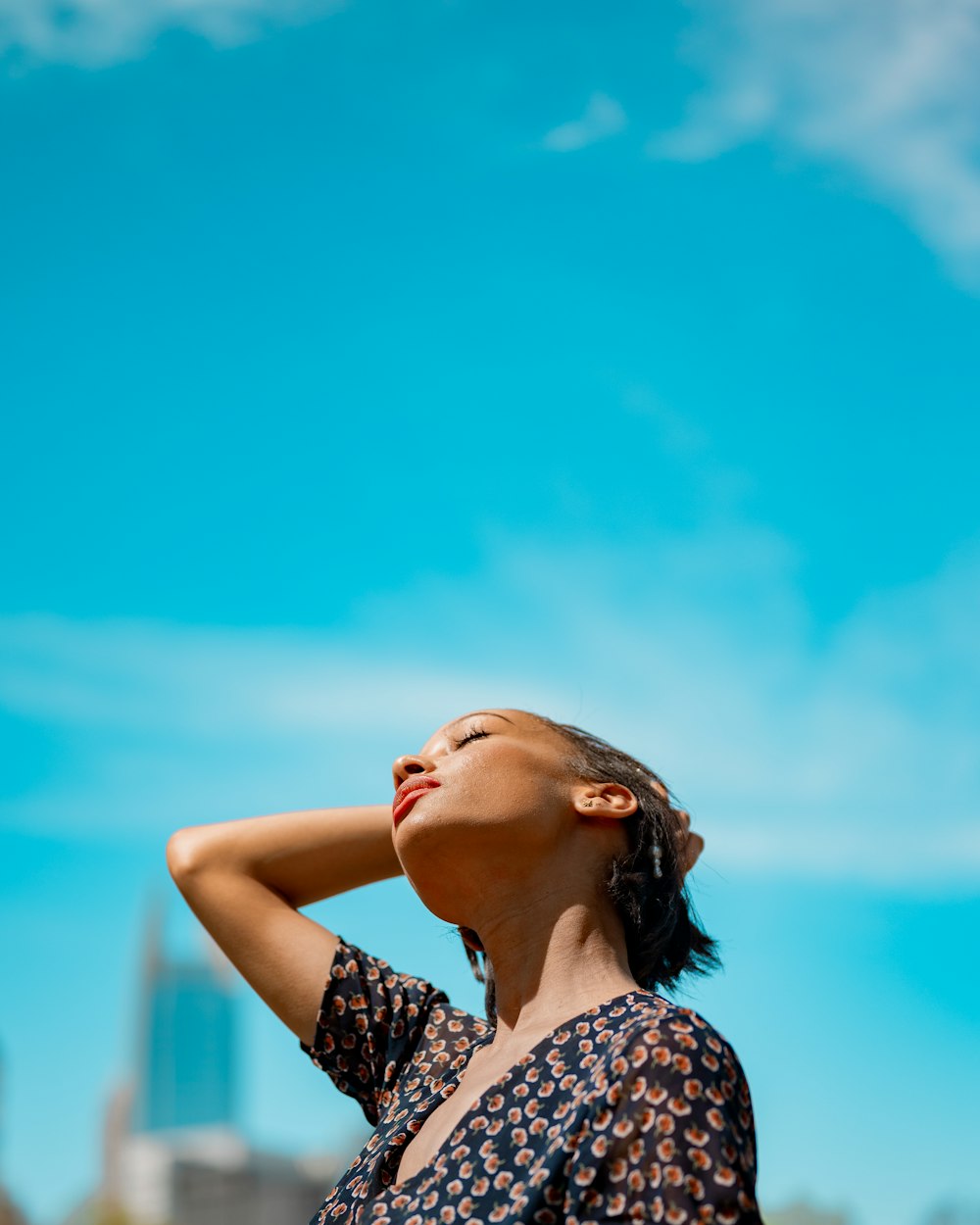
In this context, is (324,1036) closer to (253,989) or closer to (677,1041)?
(253,989)

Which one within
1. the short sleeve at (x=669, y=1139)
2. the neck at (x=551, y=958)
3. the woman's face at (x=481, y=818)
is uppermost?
the woman's face at (x=481, y=818)

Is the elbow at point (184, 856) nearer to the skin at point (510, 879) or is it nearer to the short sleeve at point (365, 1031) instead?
the skin at point (510, 879)

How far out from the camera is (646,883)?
3582 millimetres

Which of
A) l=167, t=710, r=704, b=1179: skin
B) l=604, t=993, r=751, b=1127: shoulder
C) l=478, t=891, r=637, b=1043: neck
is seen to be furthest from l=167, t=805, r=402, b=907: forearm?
l=604, t=993, r=751, b=1127: shoulder

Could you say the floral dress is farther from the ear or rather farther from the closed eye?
the closed eye

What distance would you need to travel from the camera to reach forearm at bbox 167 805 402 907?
4.12 m

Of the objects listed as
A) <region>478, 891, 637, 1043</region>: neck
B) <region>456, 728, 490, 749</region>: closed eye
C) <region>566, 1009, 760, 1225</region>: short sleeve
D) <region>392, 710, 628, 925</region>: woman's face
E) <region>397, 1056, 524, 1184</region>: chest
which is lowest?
<region>566, 1009, 760, 1225</region>: short sleeve

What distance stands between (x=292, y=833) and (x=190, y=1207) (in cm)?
7036

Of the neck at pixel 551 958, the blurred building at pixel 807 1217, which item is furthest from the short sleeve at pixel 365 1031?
the blurred building at pixel 807 1217

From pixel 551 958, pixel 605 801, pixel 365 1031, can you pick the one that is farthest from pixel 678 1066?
pixel 365 1031

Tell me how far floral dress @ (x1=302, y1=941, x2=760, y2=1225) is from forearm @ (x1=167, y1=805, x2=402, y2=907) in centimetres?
77

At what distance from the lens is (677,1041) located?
2.72 m

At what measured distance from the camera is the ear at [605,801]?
3557 millimetres

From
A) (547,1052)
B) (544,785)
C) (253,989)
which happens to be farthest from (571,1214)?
(253,989)
